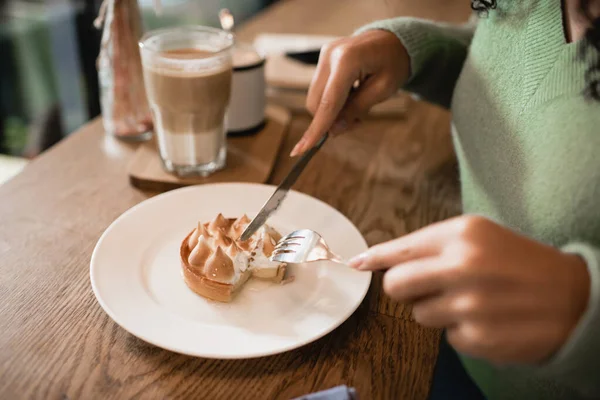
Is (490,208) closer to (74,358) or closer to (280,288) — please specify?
(280,288)

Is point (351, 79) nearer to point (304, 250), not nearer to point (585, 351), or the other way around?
point (304, 250)

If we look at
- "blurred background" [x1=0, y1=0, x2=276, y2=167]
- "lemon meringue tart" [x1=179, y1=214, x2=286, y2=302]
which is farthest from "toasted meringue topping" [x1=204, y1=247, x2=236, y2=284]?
"blurred background" [x1=0, y1=0, x2=276, y2=167]

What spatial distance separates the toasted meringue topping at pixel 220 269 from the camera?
726mm

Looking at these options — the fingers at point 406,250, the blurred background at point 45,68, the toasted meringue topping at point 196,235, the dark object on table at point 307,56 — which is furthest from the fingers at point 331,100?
the blurred background at point 45,68

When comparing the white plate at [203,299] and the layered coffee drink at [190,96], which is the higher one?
the layered coffee drink at [190,96]

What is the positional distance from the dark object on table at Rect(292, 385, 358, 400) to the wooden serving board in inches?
22.0

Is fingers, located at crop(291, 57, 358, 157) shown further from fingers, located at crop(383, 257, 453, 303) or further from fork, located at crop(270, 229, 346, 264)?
fingers, located at crop(383, 257, 453, 303)

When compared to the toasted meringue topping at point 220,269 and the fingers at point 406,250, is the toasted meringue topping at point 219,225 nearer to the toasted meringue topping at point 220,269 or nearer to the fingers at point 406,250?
the toasted meringue topping at point 220,269

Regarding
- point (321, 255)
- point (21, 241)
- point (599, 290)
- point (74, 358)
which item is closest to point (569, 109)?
point (599, 290)

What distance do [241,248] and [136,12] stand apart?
2.18ft

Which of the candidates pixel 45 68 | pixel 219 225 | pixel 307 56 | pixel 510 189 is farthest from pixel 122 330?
pixel 45 68

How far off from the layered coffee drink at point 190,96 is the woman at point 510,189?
0.68 ft

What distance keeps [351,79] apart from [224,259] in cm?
41

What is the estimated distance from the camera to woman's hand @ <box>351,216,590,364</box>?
494 millimetres
